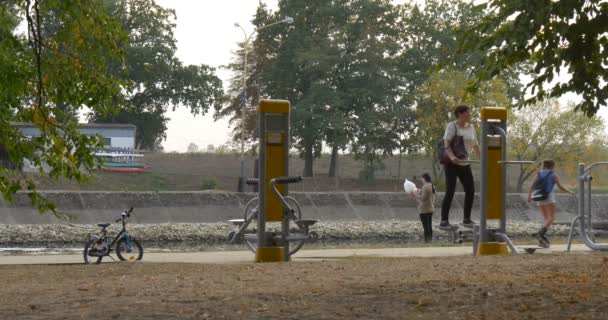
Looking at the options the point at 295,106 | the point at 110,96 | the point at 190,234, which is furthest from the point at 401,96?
the point at 110,96

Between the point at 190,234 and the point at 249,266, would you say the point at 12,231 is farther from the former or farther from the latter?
the point at 249,266

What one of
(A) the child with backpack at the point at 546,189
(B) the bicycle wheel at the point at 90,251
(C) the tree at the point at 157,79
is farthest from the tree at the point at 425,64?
(B) the bicycle wheel at the point at 90,251

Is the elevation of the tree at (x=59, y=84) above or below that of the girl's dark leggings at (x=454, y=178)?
above

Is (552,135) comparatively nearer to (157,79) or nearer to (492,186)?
(157,79)

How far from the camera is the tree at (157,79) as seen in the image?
87812 millimetres

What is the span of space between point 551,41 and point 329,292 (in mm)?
3423

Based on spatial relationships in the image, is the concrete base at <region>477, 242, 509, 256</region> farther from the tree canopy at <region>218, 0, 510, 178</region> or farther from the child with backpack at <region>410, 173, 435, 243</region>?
the tree canopy at <region>218, 0, 510, 178</region>

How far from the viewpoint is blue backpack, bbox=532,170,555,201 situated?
847 inches

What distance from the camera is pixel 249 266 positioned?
14430mm

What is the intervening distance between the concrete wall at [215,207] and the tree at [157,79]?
122 feet

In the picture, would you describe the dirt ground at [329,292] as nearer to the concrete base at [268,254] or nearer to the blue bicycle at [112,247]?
the concrete base at [268,254]

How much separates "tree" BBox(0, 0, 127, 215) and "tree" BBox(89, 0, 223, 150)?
233 feet

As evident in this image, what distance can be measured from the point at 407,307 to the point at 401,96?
246ft

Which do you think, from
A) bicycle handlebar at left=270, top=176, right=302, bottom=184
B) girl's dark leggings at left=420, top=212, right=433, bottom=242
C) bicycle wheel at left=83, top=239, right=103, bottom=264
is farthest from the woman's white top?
girl's dark leggings at left=420, top=212, right=433, bottom=242
